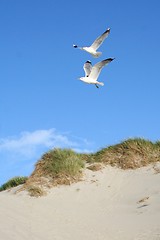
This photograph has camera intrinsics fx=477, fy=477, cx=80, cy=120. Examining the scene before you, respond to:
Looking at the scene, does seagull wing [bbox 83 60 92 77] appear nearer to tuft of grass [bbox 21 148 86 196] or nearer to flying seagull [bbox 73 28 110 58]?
flying seagull [bbox 73 28 110 58]

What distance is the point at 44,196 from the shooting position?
13.4 m

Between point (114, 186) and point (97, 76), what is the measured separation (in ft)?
13.3

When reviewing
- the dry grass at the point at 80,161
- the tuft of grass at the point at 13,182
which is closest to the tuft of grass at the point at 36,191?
the dry grass at the point at 80,161

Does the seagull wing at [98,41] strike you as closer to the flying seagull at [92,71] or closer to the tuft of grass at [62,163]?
the flying seagull at [92,71]

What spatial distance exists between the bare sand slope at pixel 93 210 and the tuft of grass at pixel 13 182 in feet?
3.54

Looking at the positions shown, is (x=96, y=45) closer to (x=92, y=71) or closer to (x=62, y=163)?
(x=92, y=71)

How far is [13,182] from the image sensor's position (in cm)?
1572

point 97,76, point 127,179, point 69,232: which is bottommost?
point 69,232

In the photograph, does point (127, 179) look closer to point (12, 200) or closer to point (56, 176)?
point (56, 176)

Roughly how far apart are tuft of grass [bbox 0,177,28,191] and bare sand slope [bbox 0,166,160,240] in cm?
108

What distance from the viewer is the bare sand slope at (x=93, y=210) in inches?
406

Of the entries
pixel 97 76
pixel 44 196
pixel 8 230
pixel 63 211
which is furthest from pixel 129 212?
pixel 97 76

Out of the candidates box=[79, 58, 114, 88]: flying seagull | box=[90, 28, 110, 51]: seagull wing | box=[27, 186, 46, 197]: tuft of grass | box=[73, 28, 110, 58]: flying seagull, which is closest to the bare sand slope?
box=[27, 186, 46, 197]: tuft of grass

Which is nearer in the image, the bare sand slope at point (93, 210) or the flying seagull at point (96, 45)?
the bare sand slope at point (93, 210)
